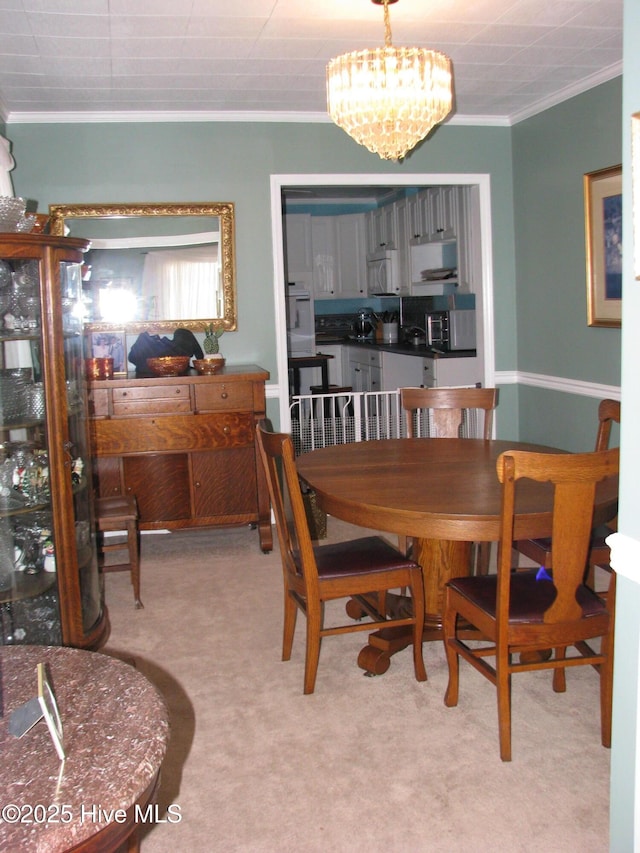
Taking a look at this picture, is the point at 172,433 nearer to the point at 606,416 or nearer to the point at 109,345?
the point at 109,345

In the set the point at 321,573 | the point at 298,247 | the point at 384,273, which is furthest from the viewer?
the point at 298,247

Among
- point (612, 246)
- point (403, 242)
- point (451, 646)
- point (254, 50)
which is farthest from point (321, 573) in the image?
point (403, 242)

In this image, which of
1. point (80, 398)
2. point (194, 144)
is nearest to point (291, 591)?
point (80, 398)

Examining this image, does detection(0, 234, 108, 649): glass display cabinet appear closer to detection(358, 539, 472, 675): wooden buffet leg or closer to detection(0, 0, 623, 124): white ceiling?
detection(0, 0, 623, 124): white ceiling

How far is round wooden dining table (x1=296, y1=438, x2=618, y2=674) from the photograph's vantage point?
2373mm

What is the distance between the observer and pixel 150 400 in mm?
4234

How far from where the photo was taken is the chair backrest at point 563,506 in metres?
2.11

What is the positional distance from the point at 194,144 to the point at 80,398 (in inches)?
85.2

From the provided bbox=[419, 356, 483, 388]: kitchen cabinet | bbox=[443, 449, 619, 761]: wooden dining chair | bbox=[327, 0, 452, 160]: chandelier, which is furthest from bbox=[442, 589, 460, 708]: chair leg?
bbox=[419, 356, 483, 388]: kitchen cabinet

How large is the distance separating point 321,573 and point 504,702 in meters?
0.74

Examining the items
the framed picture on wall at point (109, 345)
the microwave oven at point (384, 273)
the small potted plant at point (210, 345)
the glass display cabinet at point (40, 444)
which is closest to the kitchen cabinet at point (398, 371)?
the microwave oven at point (384, 273)

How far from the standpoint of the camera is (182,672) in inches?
118

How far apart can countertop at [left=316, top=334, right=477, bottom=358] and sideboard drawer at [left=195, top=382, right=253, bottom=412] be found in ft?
6.53

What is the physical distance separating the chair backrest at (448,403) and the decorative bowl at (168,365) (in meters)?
1.29
